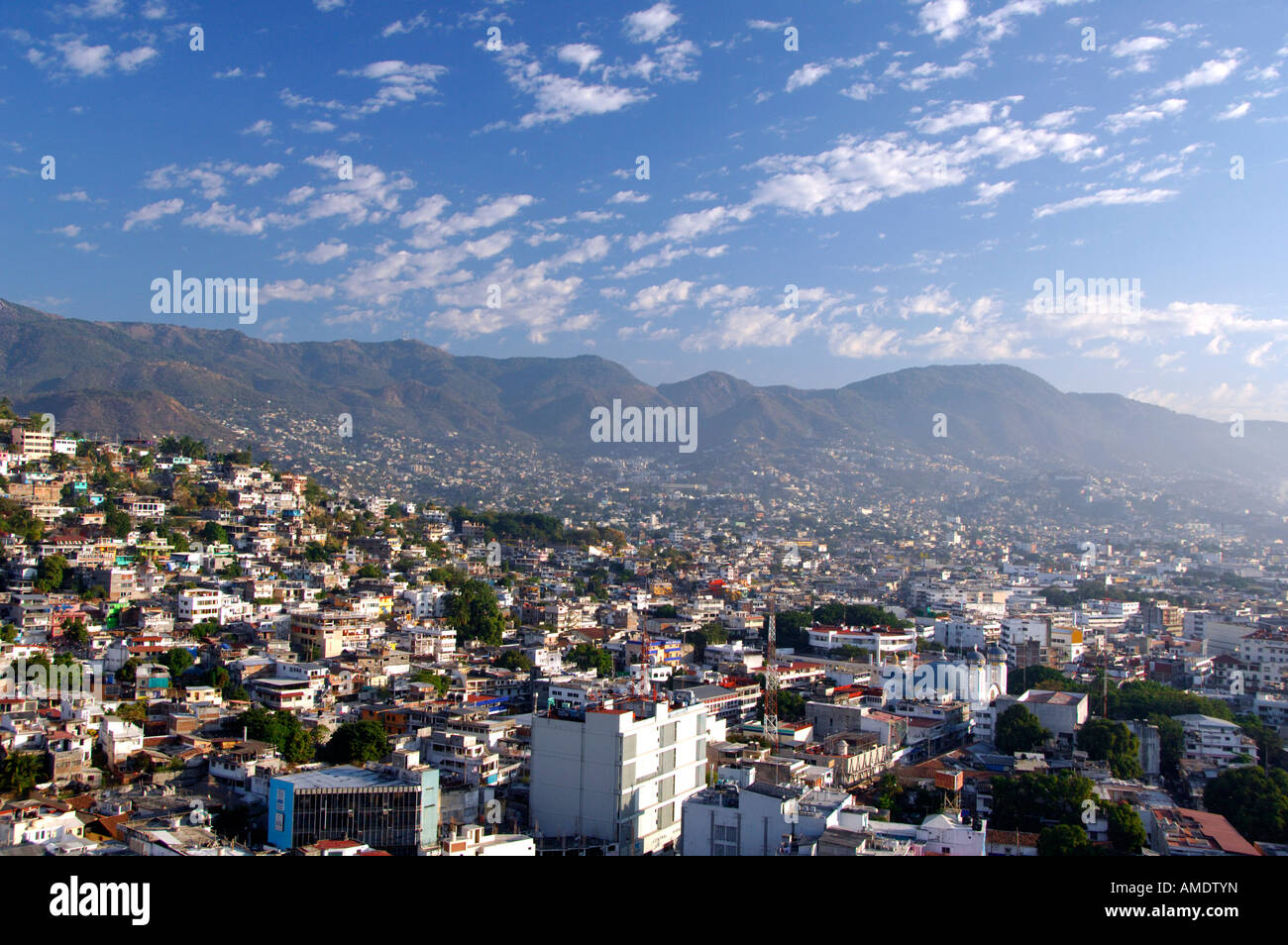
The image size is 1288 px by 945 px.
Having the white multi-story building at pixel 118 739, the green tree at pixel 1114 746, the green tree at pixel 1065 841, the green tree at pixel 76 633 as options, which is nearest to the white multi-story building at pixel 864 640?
the green tree at pixel 1114 746

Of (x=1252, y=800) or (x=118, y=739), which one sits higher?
(x=118, y=739)

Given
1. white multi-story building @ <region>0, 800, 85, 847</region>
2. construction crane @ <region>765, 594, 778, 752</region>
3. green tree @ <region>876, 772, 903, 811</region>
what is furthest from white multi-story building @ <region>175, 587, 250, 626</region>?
green tree @ <region>876, 772, 903, 811</region>

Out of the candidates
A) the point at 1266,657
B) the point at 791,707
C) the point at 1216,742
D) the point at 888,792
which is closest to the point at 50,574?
the point at 791,707

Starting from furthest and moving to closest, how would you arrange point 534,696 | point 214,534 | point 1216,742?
point 214,534 < point 534,696 < point 1216,742

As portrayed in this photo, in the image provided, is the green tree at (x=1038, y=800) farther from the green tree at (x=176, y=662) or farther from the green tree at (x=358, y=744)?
the green tree at (x=176, y=662)

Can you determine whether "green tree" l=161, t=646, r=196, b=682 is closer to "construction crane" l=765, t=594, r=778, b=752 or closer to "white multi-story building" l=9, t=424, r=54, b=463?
"construction crane" l=765, t=594, r=778, b=752

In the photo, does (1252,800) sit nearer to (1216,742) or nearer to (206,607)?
(1216,742)
